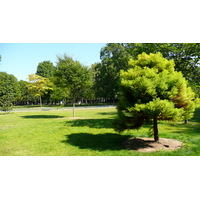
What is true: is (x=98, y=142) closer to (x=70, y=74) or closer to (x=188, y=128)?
(x=188, y=128)

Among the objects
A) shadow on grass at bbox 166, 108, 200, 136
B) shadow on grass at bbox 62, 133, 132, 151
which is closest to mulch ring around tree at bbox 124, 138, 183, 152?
shadow on grass at bbox 62, 133, 132, 151

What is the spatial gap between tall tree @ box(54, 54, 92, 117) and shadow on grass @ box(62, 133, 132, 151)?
972 centimetres

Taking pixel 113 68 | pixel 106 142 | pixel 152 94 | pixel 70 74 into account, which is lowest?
pixel 106 142

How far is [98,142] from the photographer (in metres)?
7.89

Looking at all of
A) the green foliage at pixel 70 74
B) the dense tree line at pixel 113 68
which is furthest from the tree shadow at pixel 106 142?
the green foliage at pixel 70 74

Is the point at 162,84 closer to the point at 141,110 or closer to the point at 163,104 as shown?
the point at 163,104

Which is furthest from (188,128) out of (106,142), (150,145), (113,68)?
(113,68)

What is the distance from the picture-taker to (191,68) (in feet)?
41.3

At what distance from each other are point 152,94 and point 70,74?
505 inches

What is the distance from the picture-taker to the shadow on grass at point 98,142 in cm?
709

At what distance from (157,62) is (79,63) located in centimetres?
1245

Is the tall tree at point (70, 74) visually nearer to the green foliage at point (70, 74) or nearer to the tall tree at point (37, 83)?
the green foliage at point (70, 74)

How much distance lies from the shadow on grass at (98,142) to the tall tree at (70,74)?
9724mm

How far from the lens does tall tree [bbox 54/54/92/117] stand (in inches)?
696
